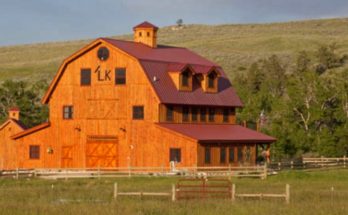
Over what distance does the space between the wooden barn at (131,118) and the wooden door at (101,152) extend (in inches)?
2.5

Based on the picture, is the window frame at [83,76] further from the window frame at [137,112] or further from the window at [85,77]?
the window frame at [137,112]

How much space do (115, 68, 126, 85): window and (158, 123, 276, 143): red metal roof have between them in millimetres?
3921

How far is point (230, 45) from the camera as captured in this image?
159 metres

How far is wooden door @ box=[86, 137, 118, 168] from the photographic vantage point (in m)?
63.7

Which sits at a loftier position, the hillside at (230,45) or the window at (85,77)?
the hillside at (230,45)

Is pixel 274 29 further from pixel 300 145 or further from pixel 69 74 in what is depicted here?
pixel 69 74

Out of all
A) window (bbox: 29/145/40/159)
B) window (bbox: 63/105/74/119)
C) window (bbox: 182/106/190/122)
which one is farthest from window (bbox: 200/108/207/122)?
window (bbox: 29/145/40/159)

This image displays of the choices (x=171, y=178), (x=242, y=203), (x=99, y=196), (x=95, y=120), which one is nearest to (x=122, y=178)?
(x=171, y=178)

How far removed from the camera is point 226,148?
6281 cm

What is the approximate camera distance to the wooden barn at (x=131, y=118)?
2448 inches

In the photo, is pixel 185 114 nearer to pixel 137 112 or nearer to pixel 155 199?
pixel 137 112

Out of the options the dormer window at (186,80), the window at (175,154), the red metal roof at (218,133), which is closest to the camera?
the window at (175,154)

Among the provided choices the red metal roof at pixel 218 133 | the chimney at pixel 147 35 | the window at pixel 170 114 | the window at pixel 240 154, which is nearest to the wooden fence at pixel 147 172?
the red metal roof at pixel 218 133

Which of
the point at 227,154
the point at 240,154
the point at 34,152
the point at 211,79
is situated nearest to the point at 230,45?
the point at 211,79
